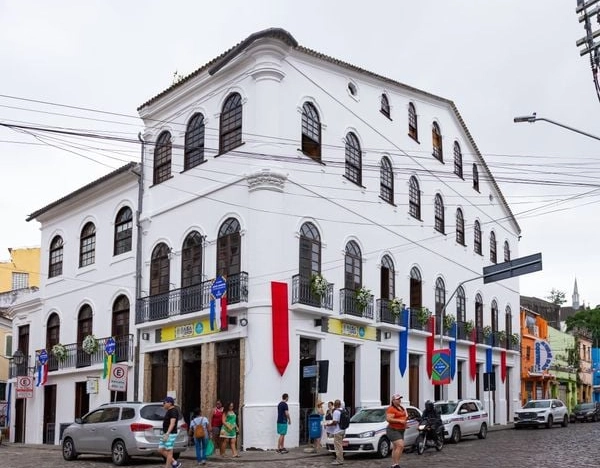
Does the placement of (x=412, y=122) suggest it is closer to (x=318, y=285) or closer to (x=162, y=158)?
(x=162, y=158)

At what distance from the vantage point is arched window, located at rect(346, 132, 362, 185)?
30.1 meters

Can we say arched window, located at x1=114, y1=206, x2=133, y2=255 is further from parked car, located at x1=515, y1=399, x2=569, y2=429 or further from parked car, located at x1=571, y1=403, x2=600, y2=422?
parked car, located at x1=571, y1=403, x2=600, y2=422

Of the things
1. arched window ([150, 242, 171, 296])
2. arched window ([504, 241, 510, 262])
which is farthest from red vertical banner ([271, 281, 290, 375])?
arched window ([504, 241, 510, 262])

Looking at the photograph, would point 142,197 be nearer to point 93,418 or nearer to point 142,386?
point 142,386

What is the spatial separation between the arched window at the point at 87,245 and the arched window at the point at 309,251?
11.3m

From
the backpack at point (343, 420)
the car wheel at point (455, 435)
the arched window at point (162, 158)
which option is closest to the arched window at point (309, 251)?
the backpack at point (343, 420)

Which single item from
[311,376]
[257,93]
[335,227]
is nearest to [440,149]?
[335,227]

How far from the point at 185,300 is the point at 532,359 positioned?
94.3 ft

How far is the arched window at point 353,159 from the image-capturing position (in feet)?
98.7

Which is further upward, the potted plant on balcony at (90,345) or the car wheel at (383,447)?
the potted plant on balcony at (90,345)

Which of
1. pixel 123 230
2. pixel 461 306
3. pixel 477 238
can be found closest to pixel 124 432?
pixel 123 230

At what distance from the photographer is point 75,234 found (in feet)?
118

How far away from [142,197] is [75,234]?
5.68m

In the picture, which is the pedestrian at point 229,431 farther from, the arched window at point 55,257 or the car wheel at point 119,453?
the arched window at point 55,257
